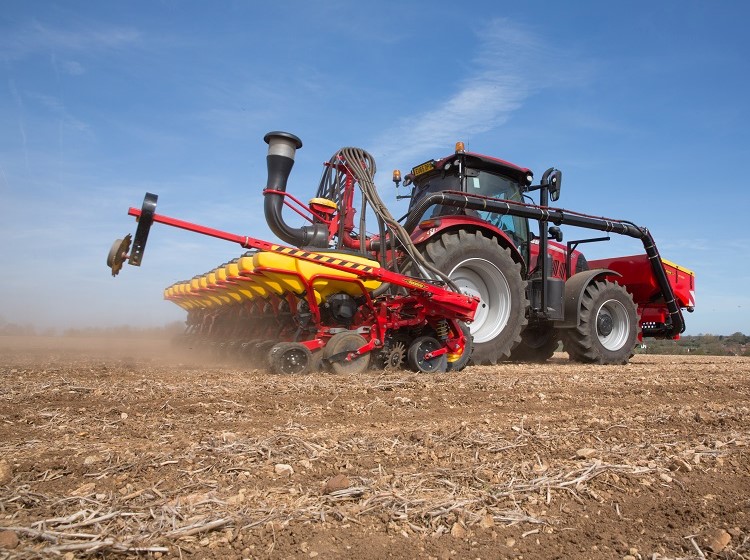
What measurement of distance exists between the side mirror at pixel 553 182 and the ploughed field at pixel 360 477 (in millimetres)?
4349

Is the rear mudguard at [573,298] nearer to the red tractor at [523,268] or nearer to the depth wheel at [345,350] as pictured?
the red tractor at [523,268]

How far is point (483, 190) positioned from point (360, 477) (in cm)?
572

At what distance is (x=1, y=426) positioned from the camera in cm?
254

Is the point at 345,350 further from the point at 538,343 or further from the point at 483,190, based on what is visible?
the point at 538,343

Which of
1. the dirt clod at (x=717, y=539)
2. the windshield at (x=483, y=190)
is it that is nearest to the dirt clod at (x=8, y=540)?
the dirt clod at (x=717, y=539)

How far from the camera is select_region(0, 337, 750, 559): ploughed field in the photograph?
1.52 m

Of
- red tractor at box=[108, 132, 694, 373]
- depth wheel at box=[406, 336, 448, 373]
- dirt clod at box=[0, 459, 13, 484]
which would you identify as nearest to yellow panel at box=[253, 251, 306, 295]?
red tractor at box=[108, 132, 694, 373]

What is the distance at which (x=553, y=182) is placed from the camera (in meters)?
7.34

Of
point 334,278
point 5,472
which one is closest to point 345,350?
point 334,278

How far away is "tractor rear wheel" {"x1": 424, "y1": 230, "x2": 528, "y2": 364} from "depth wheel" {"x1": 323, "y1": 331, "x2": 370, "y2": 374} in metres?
1.66

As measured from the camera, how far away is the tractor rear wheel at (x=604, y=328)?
7.33 m

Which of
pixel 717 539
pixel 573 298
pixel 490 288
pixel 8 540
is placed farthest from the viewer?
pixel 573 298

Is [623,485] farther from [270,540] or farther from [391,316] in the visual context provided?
[391,316]

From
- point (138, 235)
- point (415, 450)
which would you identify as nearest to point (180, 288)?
point (138, 235)
